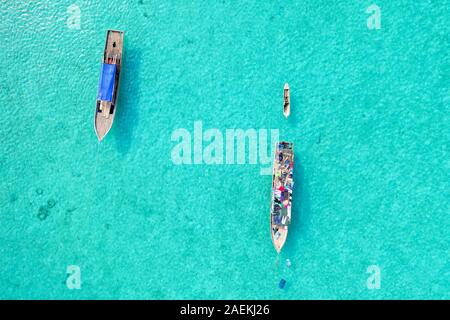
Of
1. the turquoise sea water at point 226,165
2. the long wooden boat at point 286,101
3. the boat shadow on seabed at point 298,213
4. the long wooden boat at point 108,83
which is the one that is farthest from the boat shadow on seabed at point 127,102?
the boat shadow on seabed at point 298,213

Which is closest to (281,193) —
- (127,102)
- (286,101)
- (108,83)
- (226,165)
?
(226,165)

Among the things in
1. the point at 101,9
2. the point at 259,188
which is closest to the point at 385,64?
the point at 259,188

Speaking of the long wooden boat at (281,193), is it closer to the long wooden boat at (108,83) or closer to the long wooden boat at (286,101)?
the long wooden boat at (286,101)

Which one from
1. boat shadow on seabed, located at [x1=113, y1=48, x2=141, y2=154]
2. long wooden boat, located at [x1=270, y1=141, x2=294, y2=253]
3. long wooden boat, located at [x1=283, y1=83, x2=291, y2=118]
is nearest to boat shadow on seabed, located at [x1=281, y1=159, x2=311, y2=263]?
long wooden boat, located at [x1=270, y1=141, x2=294, y2=253]

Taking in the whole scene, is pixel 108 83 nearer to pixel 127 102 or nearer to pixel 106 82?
pixel 106 82

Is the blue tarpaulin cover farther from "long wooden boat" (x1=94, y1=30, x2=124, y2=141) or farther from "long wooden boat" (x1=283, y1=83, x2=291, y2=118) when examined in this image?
"long wooden boat" (x1=283, y1=83, x2=291, y2=118)

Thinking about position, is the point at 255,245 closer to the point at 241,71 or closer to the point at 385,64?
the point at 241,71
